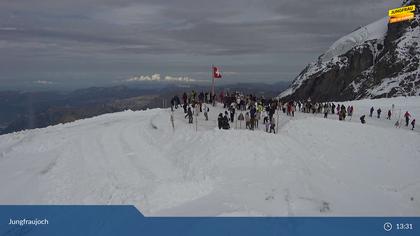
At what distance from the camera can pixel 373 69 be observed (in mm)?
161625

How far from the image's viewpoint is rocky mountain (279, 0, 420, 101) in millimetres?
139875

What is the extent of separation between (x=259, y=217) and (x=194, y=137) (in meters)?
10.9

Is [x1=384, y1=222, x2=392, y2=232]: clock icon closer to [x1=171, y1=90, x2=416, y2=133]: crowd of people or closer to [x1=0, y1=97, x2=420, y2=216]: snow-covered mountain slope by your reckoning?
[x1=0, y1=97, x2=420, y2=216]: snow-covered mountain slope

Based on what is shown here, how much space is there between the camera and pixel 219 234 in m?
15.0

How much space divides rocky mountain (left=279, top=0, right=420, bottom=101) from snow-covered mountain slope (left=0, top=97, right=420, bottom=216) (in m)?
111

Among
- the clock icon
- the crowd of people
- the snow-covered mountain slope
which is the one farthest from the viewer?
the crowd of people

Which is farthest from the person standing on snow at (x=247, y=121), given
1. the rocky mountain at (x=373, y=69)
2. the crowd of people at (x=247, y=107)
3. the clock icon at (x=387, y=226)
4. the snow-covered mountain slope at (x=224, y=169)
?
the rocky mountain at (x=373, y=69)

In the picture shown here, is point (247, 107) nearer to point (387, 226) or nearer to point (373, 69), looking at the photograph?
point (387, 226)

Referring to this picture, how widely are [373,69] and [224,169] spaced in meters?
159

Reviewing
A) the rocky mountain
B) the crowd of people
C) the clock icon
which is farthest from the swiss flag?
the rocky mountain

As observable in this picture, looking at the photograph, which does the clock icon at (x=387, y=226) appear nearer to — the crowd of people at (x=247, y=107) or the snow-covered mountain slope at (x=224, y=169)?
the snow-covered mountain slope at (x=224, y=169)

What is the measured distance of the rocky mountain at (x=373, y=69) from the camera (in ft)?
459

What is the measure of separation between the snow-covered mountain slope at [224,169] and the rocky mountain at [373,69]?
111191 millimetres

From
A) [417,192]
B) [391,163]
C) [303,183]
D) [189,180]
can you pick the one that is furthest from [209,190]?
[391,163]
